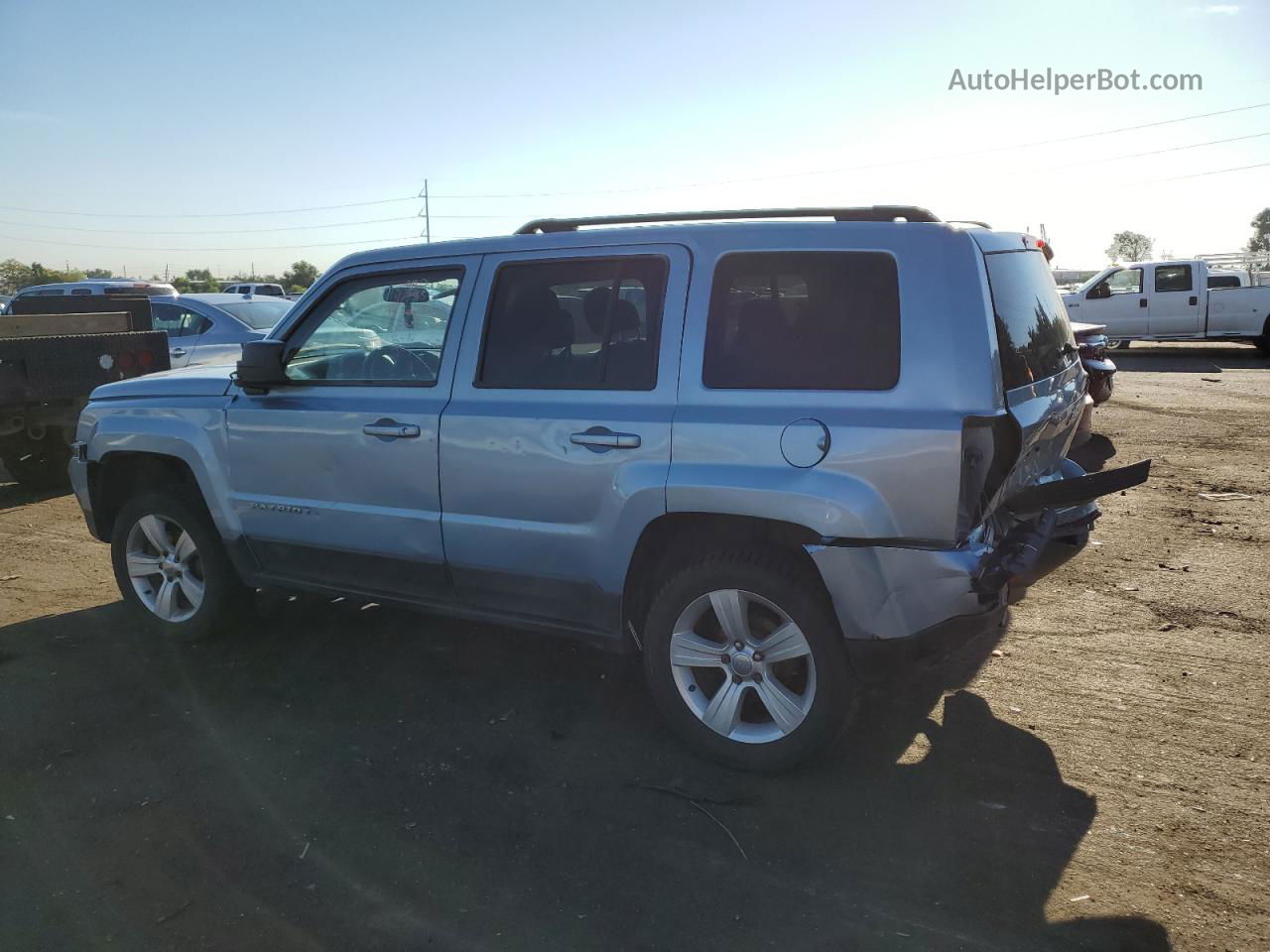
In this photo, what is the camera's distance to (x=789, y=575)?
3.50 meters

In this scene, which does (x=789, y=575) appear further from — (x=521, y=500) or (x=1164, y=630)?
(x=1164, y=630)

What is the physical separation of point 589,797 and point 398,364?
207cm

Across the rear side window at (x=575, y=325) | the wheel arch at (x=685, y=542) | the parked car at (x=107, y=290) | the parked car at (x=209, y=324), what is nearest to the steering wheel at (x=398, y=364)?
the rear side window at (x=575, y=325)

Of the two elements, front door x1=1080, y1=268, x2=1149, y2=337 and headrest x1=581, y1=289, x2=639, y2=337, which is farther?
front door x1=1080, y1=268, x2=1149, y2=337

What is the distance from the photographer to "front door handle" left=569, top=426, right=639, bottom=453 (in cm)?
369

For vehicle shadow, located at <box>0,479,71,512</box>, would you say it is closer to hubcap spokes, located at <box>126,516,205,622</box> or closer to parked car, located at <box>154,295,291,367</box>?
parked car, located at <box>154,295,291,367</box>

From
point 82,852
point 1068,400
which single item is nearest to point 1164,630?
point 1068,400

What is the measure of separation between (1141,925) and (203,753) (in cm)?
335

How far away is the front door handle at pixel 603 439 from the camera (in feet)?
12.1

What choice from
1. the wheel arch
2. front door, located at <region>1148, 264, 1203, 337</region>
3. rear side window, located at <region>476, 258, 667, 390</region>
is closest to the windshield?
rear side window, located at <region>476, 258, 667, 390</region>

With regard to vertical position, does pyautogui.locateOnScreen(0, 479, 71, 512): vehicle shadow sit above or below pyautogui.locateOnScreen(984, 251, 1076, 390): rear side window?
below

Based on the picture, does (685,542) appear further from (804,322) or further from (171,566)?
(171,566)

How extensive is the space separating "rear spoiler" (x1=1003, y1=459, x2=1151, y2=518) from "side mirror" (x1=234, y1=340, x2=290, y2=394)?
3176 mm

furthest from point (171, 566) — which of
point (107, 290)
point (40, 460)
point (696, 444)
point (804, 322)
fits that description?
point (107, 290)
